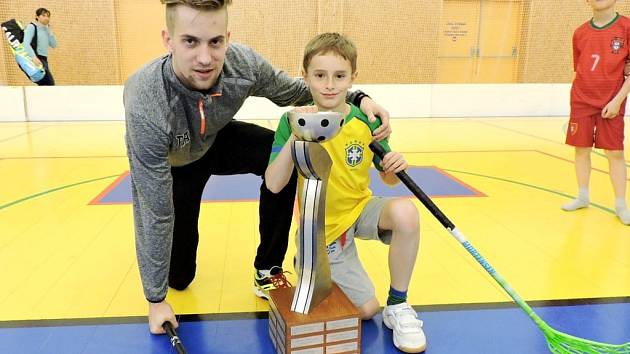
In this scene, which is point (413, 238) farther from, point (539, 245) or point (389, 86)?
point (389, 86)

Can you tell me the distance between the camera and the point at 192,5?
1.38 m

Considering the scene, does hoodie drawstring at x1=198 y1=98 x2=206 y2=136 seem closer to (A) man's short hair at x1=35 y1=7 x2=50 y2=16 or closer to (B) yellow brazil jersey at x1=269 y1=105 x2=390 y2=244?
(B) yellow brazil jersey at x1=269 y1=105 x2=390 y2=244

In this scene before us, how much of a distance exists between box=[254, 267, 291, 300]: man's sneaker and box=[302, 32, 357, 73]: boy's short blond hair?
31.1 inches

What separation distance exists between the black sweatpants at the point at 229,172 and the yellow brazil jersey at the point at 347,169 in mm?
241

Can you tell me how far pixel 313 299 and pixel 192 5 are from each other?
87 centimetres

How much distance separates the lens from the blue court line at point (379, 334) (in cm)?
156

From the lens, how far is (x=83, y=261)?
88.4 inches

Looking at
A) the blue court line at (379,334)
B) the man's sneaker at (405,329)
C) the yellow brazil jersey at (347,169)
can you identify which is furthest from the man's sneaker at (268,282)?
the man's sneaker at (405,329)

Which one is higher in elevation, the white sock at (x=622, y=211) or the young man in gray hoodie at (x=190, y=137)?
the young man in gray hoodie at (x=190, y=137)

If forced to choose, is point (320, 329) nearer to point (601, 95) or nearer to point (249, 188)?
point (249, 188)

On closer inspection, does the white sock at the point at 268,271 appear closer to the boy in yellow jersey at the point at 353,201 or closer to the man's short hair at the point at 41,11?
the boy in yellow jersey at the point at 353,201

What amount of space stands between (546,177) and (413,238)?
2586mm

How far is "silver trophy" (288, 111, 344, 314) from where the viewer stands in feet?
4.45

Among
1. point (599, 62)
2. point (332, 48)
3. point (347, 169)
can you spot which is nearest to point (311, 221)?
point (347, 169)
